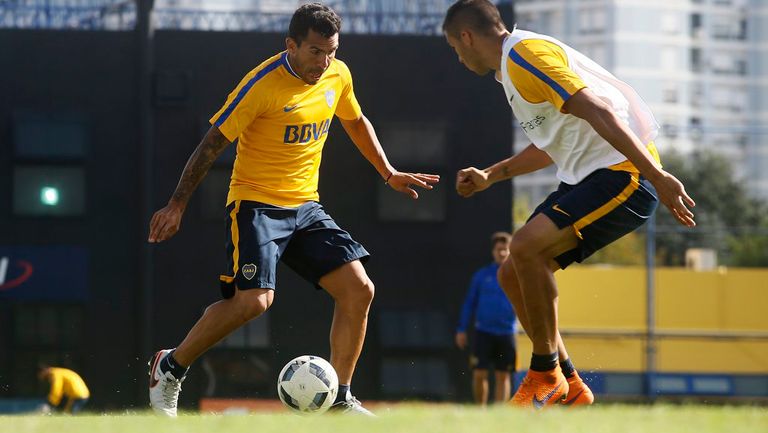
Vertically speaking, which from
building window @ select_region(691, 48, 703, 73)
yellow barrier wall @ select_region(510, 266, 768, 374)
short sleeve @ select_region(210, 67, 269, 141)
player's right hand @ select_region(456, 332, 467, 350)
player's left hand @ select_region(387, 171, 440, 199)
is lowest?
yellow barrier wall @ select_region(510, 266, 768, 374)

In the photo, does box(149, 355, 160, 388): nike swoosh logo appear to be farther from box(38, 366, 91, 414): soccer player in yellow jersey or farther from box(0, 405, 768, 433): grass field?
box(38, 366, 91, 414): soccer player in yellow jersey

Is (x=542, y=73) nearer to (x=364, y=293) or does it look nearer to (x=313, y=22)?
(x=313, y=22)

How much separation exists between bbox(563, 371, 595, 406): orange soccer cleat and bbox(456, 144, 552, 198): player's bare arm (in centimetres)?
90

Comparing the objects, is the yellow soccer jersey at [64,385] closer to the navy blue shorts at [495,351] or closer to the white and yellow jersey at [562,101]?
the navy blue shorts at [495,351]

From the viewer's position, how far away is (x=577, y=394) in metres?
5.59

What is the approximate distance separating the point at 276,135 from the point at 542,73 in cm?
133

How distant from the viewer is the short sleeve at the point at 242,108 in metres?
5.85

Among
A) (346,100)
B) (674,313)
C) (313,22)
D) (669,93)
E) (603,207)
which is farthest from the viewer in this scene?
(669,93)

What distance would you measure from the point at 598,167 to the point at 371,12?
6.84 meters

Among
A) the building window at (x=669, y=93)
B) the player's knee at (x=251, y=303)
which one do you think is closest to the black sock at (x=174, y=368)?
the player's knee at (x=251, y=303)

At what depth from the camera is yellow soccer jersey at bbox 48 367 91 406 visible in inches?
448

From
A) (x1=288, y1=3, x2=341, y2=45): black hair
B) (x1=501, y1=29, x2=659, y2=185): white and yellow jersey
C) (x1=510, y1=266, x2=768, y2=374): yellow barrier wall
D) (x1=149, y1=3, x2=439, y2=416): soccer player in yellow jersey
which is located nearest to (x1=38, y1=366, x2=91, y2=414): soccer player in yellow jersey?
(x1=149, y1=3, x2=439, y2=416): soccer player in yellow jersey

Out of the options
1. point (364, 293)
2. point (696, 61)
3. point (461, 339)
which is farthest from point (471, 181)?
point (696, 61)

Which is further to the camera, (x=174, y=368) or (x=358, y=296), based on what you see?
(x=358, y=296)
